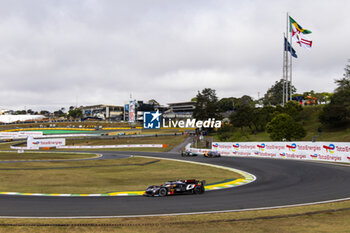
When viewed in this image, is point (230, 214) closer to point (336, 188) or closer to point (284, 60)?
point (336, 188)

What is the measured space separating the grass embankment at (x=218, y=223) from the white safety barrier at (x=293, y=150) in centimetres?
2459

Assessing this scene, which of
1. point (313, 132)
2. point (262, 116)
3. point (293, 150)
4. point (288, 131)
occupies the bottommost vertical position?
point (293, 150)

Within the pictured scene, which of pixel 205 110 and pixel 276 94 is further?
pixel 276 94

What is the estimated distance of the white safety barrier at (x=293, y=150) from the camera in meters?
35.2

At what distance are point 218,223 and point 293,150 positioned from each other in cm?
3308

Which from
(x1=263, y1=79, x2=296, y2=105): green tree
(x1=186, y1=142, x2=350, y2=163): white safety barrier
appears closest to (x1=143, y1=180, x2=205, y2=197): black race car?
(x1=186, y1=142, x2=350, y2=163): white safety barrier

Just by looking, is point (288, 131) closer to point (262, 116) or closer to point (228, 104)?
point (262, 116)

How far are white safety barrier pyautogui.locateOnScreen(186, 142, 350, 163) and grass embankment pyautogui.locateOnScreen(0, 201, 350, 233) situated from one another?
2459 centimetres

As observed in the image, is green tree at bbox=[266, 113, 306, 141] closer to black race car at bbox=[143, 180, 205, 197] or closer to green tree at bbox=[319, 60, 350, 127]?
green tree at bbox=[319, 60, 350, 127]

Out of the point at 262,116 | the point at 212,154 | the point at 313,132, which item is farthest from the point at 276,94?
→ the point at 212,154

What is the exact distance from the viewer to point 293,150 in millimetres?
41469

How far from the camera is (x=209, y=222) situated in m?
12.0

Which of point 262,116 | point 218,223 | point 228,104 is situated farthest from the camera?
point 228,104

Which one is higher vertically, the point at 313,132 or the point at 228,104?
the point at 228,104
